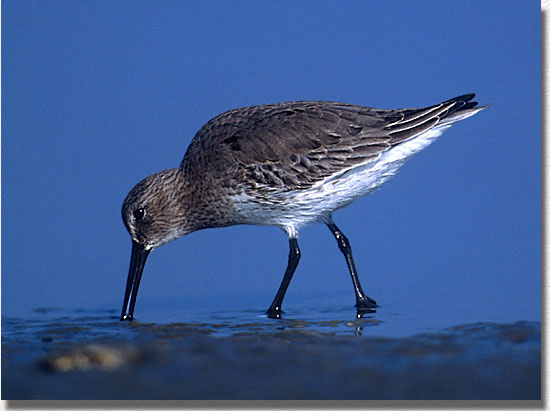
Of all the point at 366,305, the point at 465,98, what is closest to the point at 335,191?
the point at 366,305

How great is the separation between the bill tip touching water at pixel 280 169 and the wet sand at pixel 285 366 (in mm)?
1251

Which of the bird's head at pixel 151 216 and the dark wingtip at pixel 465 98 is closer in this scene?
the dark wingtip at pixel 465 98

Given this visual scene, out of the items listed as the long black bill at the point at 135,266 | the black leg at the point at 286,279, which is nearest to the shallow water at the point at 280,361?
the black leg at the point at 286,279

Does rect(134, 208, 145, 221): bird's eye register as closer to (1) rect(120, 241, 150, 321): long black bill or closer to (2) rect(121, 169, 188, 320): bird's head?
(2) rect(121, 169, 188, 320): bird's head

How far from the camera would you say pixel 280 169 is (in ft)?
22.5

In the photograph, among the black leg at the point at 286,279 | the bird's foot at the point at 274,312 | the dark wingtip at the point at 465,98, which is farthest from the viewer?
the black leg at the point at 286,279

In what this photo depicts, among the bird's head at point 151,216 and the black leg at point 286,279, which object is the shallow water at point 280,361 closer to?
the black leg at point 286,279

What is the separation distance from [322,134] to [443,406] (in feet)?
9.35

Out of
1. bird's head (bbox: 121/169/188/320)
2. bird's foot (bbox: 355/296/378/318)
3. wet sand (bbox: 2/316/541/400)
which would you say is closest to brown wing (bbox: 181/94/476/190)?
bird's head (bbox: 121/169/188/320)

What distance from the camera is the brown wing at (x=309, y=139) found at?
685cm

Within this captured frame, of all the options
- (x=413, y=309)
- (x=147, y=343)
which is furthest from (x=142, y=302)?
(x=413, y=309)

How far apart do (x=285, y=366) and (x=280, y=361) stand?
101mm

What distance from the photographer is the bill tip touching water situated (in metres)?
6.87

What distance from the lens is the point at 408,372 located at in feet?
16.9
